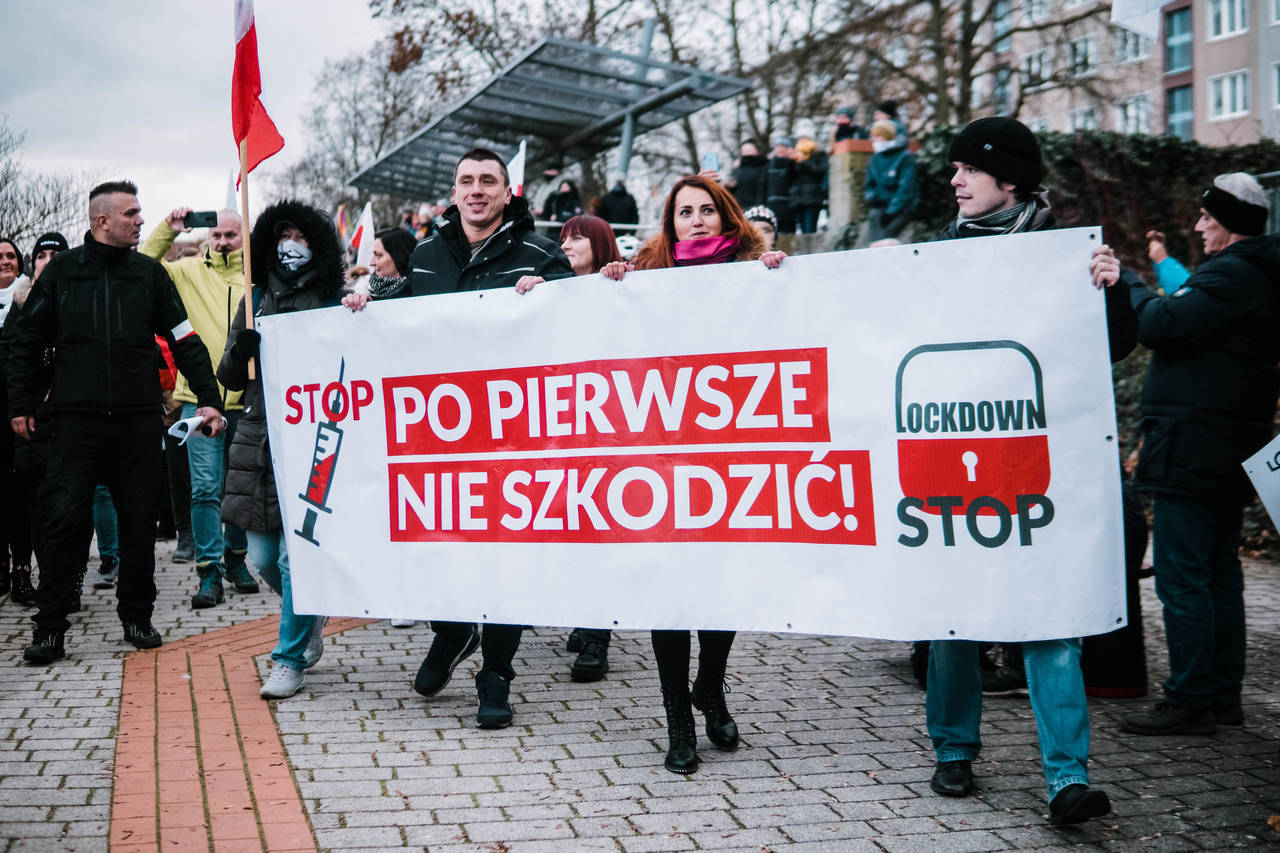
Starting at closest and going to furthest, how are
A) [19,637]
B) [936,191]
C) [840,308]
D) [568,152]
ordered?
[840,308]
[19,637]
[936,191]
[568,152]

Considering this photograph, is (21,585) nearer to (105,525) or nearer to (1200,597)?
(105,525)

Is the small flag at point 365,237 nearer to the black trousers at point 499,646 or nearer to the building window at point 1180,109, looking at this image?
the black trousers at point 499,646

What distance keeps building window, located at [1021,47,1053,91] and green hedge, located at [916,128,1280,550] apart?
14025 mm

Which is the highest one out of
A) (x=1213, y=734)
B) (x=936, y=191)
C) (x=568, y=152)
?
(x=568, y=152)

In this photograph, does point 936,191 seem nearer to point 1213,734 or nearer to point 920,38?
point 1213,734

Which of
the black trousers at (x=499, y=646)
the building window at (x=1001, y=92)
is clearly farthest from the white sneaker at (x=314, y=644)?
the building window at (x=1001, y=92)

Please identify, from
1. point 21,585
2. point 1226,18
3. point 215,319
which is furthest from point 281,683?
point 1226,18

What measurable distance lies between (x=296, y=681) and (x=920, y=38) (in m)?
26.8

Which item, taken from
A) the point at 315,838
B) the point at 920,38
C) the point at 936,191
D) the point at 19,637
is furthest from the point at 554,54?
the point at 920,38

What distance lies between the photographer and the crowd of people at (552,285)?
4301mm

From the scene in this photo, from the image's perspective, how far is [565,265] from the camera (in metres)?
5.37

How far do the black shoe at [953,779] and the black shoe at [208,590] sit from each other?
5031 mm

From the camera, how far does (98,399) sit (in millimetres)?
6320

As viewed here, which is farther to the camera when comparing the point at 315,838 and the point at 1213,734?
the point at 1213,734
